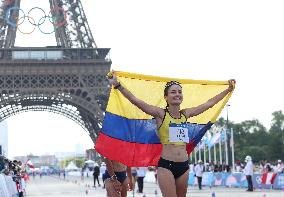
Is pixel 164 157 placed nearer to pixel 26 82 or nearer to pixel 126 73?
pixel 126 73

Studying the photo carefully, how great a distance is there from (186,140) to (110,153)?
156cm

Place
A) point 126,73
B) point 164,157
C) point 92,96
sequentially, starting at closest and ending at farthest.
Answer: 1. point 164,157
2. point 126,73
3. point 92,96

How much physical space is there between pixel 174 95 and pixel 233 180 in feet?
89.6

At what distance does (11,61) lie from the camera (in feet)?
224

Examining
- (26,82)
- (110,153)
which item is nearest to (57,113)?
(26,82)

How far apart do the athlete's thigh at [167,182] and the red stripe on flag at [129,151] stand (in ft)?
4.09

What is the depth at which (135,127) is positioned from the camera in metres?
9.91

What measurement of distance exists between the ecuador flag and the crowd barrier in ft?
70.3

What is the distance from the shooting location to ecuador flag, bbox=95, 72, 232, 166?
982cm

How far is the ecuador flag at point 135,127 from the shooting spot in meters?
9.82

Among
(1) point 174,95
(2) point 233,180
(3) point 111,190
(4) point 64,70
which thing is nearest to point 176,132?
(1) point 174,95

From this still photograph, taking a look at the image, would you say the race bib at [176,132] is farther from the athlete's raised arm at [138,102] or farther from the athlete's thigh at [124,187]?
the athlete's thigh at [124,187]

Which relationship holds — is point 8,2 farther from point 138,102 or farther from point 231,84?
point 138,102

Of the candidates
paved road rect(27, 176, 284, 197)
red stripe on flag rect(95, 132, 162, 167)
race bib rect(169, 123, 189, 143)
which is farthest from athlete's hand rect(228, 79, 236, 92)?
paved road rect(27, 176, 284, 197)
